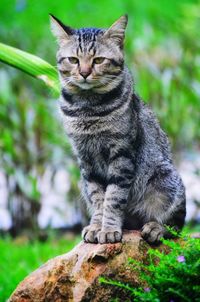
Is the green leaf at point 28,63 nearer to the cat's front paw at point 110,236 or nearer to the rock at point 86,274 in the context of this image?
the cat's front paw at point 110,236

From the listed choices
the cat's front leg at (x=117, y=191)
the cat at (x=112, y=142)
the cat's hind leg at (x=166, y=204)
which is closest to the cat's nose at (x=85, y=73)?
the cat at (x=112, y=142)

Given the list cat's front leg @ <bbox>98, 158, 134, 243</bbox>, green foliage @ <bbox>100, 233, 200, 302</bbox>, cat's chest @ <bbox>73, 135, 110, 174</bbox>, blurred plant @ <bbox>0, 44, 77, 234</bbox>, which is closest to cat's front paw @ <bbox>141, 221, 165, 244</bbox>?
cat's front leg @ <bbox>98, 158, 134, 243</bbox>

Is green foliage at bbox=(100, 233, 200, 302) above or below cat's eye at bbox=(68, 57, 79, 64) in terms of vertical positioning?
below

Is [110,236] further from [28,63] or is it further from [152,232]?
[28,63]

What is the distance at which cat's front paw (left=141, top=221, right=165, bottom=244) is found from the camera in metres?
3.56

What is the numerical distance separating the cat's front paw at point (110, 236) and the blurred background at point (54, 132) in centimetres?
276

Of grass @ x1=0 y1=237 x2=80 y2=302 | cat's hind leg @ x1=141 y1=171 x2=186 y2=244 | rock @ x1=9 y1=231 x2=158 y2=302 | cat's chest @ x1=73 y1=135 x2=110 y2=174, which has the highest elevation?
cat's chest @ x1=73 y1=135 x2=110 y2=174

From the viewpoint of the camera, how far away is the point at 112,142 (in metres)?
3.60

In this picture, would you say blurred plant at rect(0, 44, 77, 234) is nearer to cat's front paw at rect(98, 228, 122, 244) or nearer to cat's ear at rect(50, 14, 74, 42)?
cat's ear at rect(50, 14, 74, 42)

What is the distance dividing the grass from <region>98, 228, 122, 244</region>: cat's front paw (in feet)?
3.58

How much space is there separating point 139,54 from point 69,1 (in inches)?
65.9

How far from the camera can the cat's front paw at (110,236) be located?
345 centimetres

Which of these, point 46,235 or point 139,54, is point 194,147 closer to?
point 139,54

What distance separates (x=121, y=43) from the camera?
3762mm
